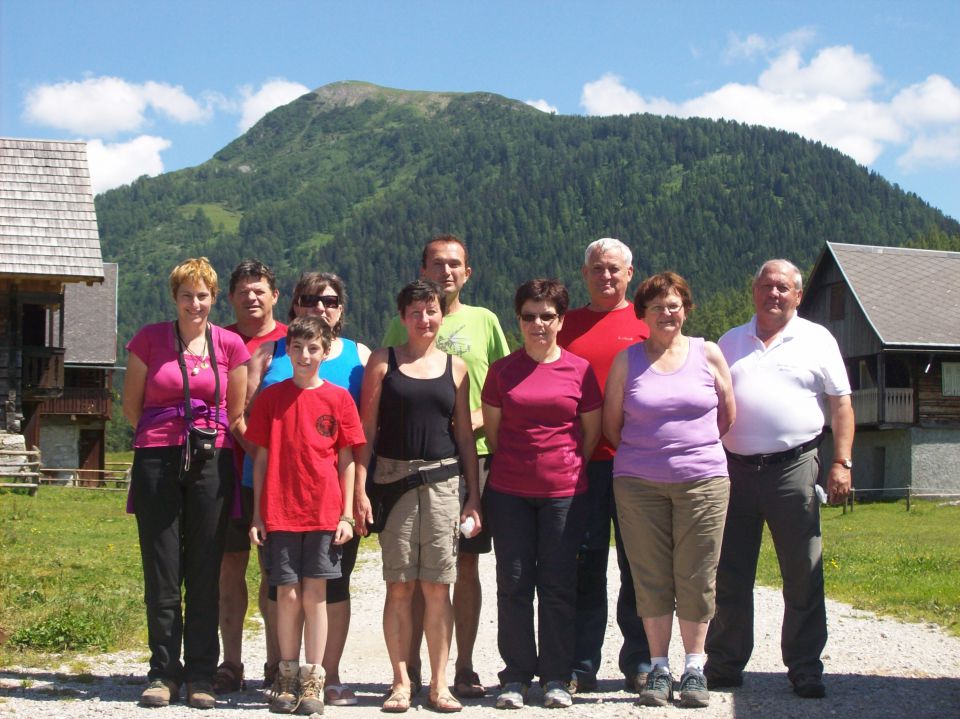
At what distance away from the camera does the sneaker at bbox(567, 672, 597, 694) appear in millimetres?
6227


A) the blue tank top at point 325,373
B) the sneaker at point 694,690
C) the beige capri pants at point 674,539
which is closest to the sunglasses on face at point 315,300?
the blue tank top at point 325,373

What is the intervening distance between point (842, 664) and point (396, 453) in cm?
351

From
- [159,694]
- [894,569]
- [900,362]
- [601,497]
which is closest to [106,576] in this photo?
[159,694]

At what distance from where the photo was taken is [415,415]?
5.94 metres

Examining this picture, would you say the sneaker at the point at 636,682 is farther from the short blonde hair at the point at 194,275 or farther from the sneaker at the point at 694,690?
the short blonde hair at the point at 194,275

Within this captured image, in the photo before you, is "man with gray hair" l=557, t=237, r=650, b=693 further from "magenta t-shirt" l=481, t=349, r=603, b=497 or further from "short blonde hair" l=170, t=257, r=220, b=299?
"short blonde hair" l=170, t=257, r=220, b=299

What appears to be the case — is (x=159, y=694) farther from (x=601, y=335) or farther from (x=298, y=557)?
(x=601, y=335)

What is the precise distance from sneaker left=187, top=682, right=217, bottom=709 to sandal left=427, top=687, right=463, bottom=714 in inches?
45.1

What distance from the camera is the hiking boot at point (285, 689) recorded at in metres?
5.60

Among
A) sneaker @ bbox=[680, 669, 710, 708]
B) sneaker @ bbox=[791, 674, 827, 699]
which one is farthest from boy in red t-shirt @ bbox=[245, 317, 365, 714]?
sneaker @ bbox=[791, 674, 827, 699]

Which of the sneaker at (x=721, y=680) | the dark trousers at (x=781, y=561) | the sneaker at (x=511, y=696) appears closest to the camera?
the sneaker at (x=511, y=696)

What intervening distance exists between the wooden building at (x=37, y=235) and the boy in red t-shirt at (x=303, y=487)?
854 inches

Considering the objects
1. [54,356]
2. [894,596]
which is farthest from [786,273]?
[54,356]

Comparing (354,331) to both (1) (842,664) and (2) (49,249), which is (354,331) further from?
(1) (842,664)
